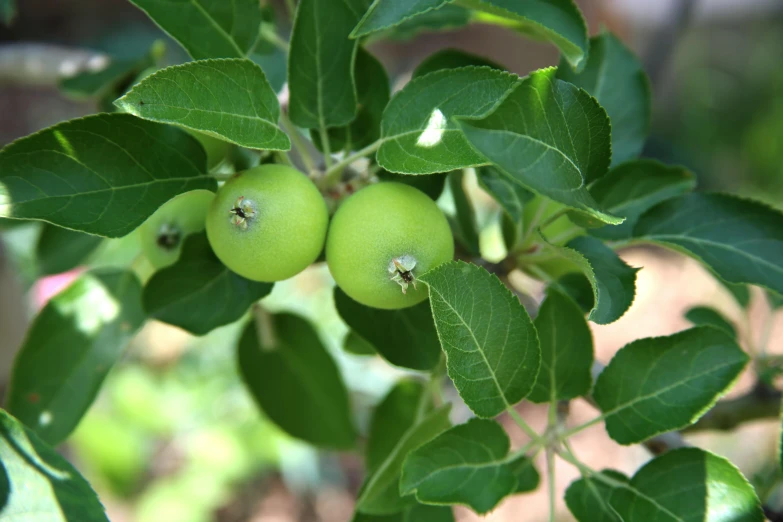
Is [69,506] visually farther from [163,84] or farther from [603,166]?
[603,166]

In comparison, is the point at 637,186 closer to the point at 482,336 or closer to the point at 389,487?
the point at 482,336

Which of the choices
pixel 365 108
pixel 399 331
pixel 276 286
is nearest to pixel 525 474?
pixel 399 331

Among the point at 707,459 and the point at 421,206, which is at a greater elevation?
the point at 421,206

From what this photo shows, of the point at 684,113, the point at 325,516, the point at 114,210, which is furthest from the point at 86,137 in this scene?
the point at 684,113

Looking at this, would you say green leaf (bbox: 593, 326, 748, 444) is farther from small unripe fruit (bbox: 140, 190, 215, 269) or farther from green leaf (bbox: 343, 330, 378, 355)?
small unripe fruit (bbox: 140, 190, 215, 269)

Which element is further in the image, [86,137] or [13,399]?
[13,399]
